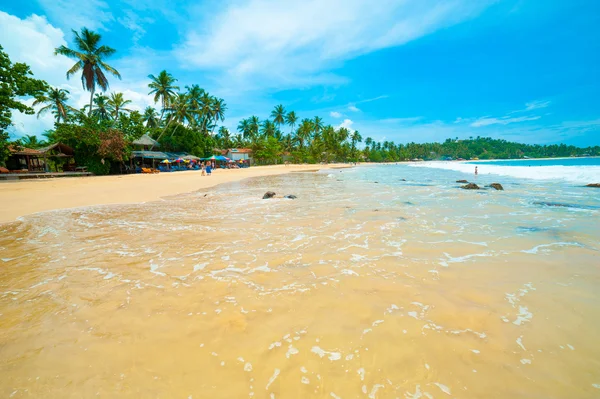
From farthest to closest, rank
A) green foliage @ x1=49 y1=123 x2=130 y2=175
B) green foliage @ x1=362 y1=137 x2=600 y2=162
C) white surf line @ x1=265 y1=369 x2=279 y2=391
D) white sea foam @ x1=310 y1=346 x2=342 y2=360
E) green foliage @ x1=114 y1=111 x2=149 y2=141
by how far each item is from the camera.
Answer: green foliage @ x1=362 y1=137 x2=600 y2=162 < green foliage @ x1=114 y1=111 x2=149 y2=141 < green foliage @ x1=49 y1=123 x2=130 y2=175 < white sea foam @ x1=310 y1=346 x2=342 y2=360 < white surf line @ x1=265 y1=369 x2=279 y2=391

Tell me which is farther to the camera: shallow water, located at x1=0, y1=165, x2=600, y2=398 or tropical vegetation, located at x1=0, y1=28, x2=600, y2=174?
tropical vegetation, located at x1=0, y1=28, x2=600, y2=174

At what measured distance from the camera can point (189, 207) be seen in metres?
9.87

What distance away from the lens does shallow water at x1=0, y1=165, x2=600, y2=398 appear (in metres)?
1.97

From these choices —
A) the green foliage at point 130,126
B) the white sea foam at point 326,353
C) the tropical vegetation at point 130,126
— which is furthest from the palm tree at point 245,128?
the white sea foam at point 326,353

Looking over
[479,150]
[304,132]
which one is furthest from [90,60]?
[479,150]

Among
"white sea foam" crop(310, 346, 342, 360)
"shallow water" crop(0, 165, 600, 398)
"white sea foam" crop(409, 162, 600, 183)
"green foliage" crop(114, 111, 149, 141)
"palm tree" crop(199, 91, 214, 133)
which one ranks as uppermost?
"palm tree" crop(199, 91, 214, 133)

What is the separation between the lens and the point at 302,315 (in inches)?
111

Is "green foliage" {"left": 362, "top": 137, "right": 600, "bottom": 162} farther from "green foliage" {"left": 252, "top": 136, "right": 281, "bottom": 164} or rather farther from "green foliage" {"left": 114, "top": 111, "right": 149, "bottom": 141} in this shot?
"green foliage" {"left": 114, "top": 111, "right": 149, "bottom": 141}

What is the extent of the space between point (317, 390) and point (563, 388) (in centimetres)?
181

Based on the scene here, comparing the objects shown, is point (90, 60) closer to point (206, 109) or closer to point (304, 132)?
point (206, 109)

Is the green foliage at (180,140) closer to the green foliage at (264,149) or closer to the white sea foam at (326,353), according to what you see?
the green foliage at (264,149)

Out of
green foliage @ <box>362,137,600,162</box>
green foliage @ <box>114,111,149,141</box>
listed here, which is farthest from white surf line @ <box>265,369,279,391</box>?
green foliage @ <box>362,137,600,162</box>

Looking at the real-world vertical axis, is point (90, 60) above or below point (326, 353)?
above

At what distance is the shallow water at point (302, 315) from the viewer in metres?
1.97
